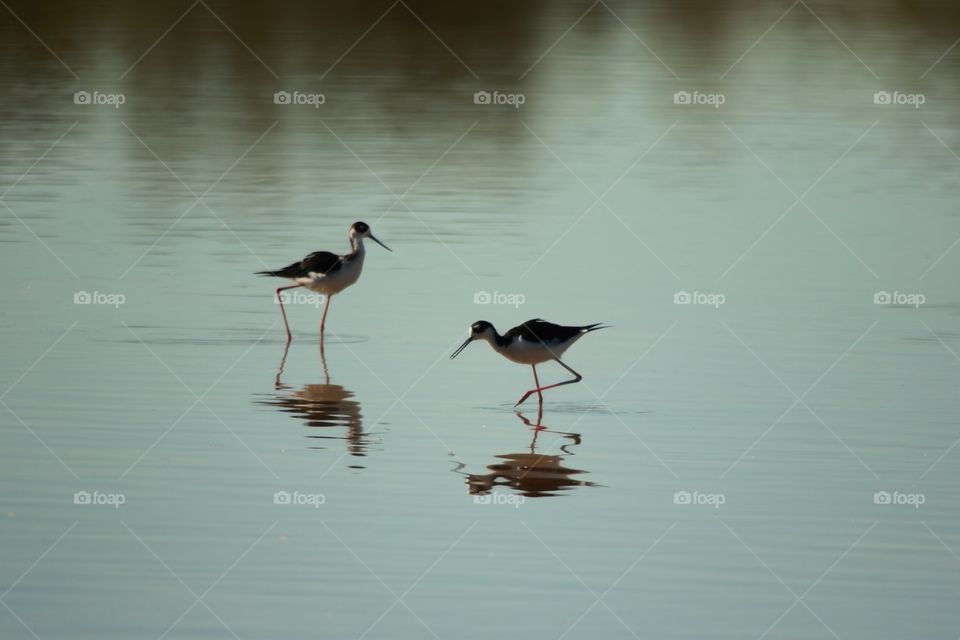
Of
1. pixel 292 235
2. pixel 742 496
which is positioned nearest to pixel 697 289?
pixel 292 235

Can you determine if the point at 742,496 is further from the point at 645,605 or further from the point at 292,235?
the point at 292,235

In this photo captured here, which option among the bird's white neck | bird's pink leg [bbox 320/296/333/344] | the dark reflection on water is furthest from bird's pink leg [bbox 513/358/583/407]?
the bird's white neck

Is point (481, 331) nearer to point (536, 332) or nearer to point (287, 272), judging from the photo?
point (536, 332)

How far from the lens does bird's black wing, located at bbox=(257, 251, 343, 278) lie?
1639 cm

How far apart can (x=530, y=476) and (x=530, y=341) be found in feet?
8.33

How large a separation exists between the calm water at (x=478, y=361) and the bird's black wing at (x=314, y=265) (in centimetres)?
43

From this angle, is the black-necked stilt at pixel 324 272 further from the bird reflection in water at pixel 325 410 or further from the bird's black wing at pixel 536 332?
the bird's black wing at pixel 536 332

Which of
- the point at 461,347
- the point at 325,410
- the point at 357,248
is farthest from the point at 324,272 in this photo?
the point at 325,410

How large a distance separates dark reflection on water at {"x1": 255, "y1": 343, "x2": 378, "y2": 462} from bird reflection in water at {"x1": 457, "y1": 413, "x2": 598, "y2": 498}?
2.76 ft

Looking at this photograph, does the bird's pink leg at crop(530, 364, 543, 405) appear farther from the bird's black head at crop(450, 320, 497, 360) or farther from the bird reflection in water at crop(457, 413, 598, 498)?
the bird reflection in water at crop(457, 413, 598, 498)

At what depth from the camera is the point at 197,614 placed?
874 cm

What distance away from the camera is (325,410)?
12898mm

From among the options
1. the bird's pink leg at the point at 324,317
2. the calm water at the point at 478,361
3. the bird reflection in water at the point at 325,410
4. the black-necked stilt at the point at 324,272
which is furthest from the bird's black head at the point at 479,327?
the black-necked stilt at the point at 324,272

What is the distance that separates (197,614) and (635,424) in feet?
15.3
